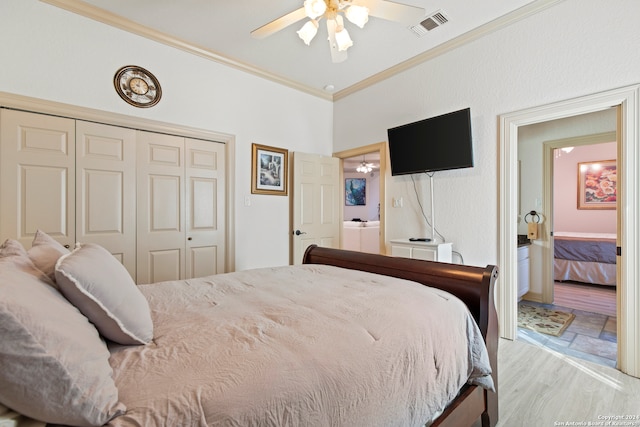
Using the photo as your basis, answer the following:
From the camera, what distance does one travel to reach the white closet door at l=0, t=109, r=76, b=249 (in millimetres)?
2285

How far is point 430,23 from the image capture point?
2.75 metres

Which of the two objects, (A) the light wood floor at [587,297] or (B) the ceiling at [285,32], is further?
(A) the light wood floor at [587,297]

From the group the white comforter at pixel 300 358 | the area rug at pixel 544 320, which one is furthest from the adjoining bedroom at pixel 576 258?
the white comforter at pixel 300 358

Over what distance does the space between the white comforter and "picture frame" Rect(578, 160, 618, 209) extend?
20.8ft

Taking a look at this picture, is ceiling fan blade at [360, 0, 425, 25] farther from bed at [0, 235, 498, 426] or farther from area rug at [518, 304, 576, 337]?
area rug at [518, 304, 576, 337]

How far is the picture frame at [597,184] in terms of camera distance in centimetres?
550

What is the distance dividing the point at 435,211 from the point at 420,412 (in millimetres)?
2476

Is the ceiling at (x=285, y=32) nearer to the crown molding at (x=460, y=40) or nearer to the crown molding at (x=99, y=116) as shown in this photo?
the crown molding at (x=460, y=40)

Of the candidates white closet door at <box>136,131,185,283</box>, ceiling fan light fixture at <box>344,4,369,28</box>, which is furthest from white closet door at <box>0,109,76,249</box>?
ceiling fan light fixture at <box>344,4,369,28</box>

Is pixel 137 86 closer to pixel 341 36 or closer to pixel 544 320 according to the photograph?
pixel 341 36

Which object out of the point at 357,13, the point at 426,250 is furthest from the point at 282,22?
the point at 426,250

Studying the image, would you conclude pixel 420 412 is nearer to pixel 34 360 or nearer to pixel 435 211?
pixel 34 360

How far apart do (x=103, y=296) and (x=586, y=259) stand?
19.6 ft

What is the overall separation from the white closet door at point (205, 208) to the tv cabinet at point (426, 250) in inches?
81.2
